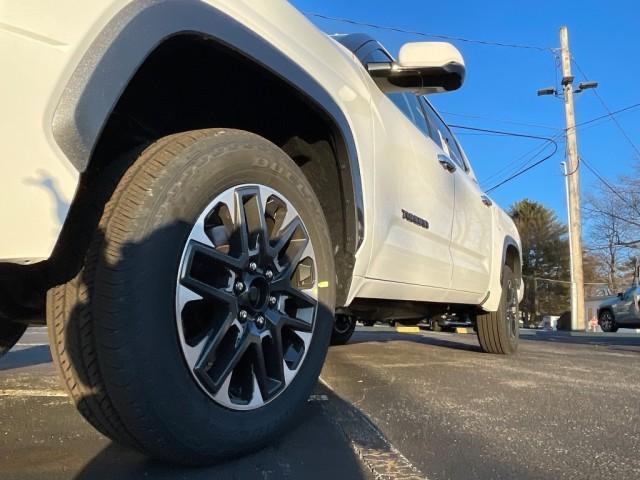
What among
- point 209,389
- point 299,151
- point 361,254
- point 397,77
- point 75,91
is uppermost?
point 397,77

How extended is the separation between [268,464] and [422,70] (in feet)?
6.74

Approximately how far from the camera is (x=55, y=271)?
167 cm

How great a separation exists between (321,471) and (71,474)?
0.81 meters

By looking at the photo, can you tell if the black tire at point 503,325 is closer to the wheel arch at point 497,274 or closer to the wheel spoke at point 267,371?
the wheel arch at point 497,274

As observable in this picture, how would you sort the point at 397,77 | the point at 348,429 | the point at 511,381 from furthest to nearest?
the point at 511,381 → the point at 397,77 → the point at 348,429

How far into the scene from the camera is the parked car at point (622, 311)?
59.6ft

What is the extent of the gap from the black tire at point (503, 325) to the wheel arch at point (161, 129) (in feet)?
10.8

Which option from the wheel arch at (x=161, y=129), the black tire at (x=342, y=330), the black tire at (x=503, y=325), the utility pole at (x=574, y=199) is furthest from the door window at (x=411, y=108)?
the utility pole at (x=574, y=199)

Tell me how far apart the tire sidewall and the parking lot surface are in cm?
15

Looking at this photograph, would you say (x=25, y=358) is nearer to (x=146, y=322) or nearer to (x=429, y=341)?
(x=146, y=322)

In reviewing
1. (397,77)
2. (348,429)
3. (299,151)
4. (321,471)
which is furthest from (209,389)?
(397,77)

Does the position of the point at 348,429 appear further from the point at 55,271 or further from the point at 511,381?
the point at 511,381

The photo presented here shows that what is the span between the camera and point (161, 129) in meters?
2.28

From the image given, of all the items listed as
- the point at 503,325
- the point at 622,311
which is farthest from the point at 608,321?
the point at 503,325
